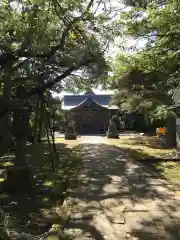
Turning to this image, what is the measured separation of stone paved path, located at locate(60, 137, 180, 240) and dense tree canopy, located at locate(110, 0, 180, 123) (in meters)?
6.06

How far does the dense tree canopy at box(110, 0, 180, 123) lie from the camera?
11844mm

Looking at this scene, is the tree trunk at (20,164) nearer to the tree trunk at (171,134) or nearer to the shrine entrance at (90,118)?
the tree trunk at (171,134)

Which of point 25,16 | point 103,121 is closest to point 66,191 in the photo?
point 25,16

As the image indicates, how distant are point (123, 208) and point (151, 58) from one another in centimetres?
1104

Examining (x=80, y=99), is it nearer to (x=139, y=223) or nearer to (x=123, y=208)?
(x=123, y=208)

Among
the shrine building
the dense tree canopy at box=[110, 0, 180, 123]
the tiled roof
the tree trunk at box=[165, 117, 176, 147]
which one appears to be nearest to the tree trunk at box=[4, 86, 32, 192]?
the dense tree canopy at box=[110, 0, 180, 123]

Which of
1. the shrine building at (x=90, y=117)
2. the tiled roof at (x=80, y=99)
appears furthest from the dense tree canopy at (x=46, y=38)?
the tiled roof at (x=80, y=99)

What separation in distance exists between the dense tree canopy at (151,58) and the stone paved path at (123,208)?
6062 mm

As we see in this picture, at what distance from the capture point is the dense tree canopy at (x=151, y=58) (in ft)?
38.9

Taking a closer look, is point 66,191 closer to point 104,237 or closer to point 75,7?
point 104,237

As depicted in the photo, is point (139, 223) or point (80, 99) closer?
point (139, 223)

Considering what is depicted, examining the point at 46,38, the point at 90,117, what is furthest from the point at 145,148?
the point at 90,117

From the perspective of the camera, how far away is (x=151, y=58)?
616 inches

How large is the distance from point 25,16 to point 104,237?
6.80 metres
